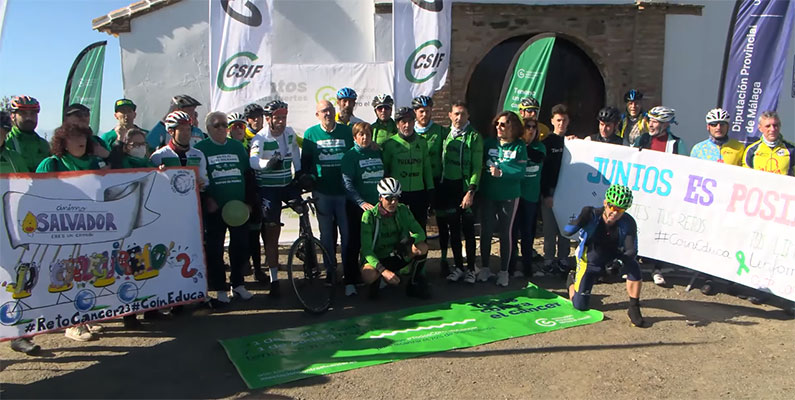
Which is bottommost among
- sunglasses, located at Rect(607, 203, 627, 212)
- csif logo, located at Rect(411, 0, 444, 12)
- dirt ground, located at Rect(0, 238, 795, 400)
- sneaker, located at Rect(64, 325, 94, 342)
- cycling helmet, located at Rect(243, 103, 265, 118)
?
dirt ground, located at Rect(0, 238, 795, 400)

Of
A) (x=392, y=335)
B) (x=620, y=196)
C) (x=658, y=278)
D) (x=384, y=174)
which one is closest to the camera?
(x=392, y=335)

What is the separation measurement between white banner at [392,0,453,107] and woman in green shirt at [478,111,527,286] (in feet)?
6.84

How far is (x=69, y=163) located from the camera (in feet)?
15.6

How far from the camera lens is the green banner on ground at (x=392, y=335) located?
177 inches

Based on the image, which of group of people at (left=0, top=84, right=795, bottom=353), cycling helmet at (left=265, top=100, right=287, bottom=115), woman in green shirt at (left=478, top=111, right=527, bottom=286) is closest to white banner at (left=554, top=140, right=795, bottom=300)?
group of people at (left=0, top=84, right=795, bottom=353)

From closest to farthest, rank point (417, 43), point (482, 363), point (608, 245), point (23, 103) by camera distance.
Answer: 1. point (482, 363)
2. point (608, 245)
3. point (23, 103)
4. point (417, 43)

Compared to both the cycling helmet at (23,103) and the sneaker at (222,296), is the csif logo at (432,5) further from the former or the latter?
the cycling helmet at (23,103)

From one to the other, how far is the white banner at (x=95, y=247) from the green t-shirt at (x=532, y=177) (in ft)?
12.0

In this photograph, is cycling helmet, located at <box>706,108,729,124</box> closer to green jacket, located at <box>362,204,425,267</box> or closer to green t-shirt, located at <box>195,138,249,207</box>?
green jacket, located at <box>362,204,425,267</box>

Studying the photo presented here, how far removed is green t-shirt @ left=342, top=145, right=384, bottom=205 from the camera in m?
5.94

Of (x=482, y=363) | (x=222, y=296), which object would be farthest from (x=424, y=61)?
(x=482, y=363)

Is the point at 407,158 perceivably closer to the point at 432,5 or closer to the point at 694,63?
the point at 432,5

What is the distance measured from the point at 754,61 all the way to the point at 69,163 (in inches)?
376

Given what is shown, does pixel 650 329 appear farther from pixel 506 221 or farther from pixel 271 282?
pixel 271 282
